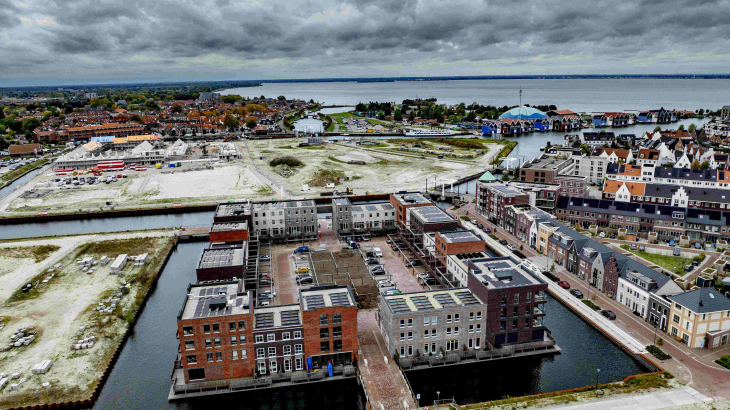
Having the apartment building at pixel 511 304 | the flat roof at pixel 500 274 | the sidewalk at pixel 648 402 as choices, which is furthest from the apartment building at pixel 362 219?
the sidewalk at pixel 648 402

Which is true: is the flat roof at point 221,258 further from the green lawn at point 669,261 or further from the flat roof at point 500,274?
the green lawn at point 669,261

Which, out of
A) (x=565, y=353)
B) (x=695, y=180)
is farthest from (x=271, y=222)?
(x=695, y=180)

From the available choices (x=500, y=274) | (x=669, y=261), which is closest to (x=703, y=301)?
(x=500, y=274)

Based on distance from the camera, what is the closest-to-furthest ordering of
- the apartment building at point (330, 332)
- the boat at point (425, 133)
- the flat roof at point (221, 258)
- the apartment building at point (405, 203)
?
1. the apartment building at point (330, 332)
2. the flat roof at point (221, 258)
3. the apartment building at point (405, 203)
4. the boat at point (425, 133)

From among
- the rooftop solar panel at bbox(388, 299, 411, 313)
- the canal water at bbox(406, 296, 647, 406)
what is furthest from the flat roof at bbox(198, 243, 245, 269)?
the canal water at bbox(406, 296, 647, 406)

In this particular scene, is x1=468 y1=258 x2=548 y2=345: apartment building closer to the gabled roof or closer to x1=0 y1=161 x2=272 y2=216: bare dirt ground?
the gabled roof

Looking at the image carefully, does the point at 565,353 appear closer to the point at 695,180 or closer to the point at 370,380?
the point at 370,380
